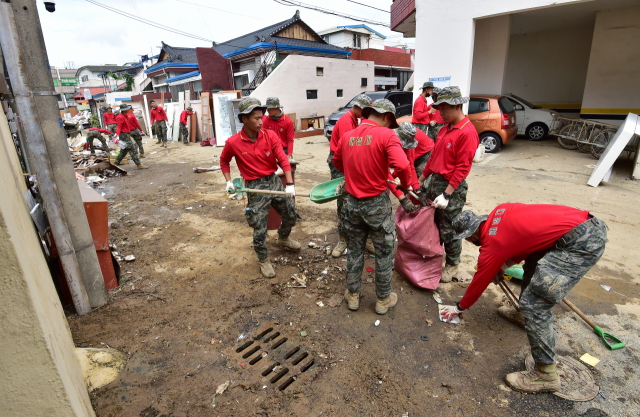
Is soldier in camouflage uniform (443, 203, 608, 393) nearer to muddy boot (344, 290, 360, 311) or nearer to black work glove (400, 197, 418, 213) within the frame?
black work glove (400, 197, 418, 213)

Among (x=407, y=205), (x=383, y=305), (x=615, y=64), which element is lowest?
(x=383, y=305)

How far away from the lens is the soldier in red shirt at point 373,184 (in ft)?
8.77

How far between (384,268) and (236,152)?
1.94 metres

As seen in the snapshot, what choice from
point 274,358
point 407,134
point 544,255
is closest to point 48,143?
point 274,358

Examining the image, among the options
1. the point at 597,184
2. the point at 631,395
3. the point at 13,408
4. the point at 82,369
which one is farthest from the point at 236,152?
the point at 597,184

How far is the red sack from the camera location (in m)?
3.24

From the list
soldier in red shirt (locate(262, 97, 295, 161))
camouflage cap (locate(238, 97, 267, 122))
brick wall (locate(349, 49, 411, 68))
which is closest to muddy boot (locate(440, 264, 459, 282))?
camouflage cap (locate(238, 97, 267, 122))

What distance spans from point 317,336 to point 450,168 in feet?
6.75

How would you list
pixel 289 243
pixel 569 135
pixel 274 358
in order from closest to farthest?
pixel 274 358, pixel 289 243, pixel 569 135

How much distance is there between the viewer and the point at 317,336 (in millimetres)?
2877

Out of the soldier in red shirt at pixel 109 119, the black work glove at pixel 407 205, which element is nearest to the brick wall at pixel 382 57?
the soldier in red shirt at pixel 109 119

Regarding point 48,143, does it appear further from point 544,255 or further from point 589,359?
point 589,359

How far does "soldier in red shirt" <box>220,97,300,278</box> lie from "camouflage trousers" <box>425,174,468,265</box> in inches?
59.6

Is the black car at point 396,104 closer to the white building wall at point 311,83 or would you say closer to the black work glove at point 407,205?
the white building wall at point 311,83
